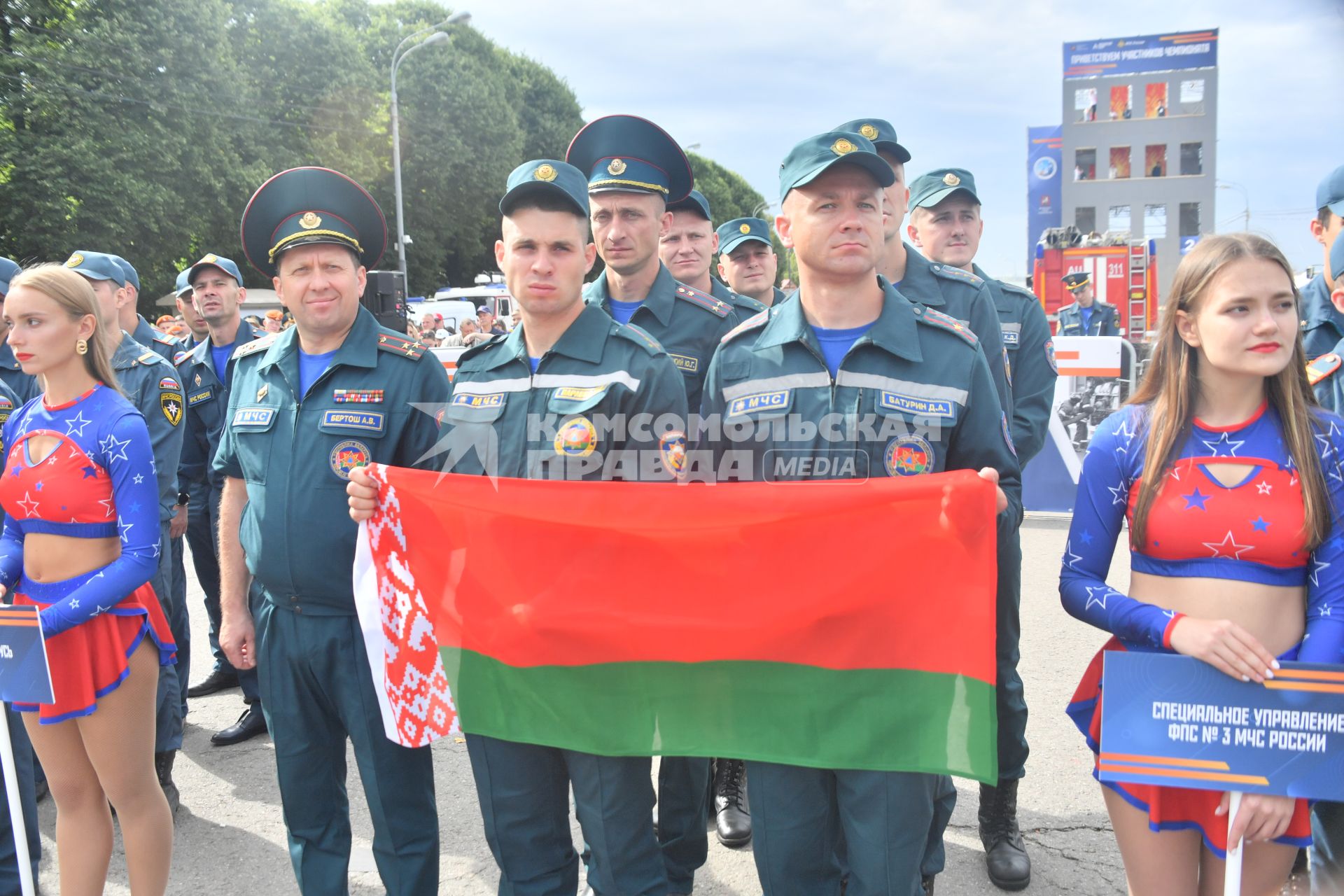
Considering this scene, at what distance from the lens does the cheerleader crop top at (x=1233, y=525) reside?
7.13 feet

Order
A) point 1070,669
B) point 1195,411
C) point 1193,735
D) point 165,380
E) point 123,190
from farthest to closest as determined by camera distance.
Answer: point 123,190, point 1070,669, point 165,380, point 1195,411, point 1193,735

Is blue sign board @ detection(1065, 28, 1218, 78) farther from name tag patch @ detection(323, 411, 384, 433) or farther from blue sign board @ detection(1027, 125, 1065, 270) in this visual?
name tag patch @ detection(323, 411, 384, 433)

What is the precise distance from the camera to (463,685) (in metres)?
2.78

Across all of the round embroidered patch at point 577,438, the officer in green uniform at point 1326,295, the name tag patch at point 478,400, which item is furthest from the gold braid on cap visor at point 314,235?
the officer in green uniform at point 1326,295

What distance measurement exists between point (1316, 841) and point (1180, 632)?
96 cm

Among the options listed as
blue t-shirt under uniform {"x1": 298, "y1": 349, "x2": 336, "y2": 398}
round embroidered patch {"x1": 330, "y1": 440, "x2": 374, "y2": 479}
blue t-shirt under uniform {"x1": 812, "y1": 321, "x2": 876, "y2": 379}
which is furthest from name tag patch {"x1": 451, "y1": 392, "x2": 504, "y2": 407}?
blue t-shirt under uniform {"x1": 812, "y1": 321, "x2": 876, "y2": 379}

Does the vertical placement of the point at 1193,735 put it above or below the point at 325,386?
below

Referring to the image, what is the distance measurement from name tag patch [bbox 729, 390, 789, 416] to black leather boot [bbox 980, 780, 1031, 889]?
1.84 meters

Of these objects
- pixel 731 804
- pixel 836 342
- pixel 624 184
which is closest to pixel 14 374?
pixel 624 184

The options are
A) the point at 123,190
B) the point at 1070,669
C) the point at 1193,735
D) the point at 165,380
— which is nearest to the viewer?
the point at 1193,735

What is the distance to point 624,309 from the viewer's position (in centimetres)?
416

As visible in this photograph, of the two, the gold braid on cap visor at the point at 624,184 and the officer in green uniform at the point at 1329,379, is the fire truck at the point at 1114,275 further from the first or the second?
the officer in green uniform at the point at 1329,379

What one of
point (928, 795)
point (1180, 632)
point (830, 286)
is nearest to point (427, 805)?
point (928, 795)

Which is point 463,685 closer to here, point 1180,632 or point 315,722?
point 315,722
